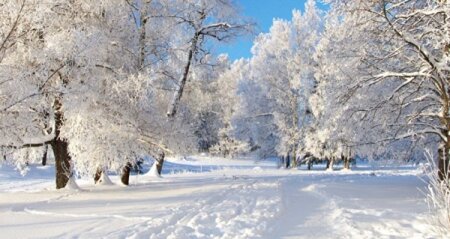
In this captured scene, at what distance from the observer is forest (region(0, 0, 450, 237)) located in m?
10.8

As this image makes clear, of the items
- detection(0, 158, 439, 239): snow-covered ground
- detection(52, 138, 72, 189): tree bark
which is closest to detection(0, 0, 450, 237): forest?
detection(52, 138, 72, 189): tree bark

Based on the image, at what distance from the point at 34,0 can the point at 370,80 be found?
8.26 meters

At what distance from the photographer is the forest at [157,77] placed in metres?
10.8

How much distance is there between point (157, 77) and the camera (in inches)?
627

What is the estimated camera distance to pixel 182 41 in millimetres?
17531

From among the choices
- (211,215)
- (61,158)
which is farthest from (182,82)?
(211,215)

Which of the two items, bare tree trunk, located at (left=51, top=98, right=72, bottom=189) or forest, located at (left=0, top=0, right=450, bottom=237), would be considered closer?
forest, located at (left=0, top=0, right=450, bottom=237)

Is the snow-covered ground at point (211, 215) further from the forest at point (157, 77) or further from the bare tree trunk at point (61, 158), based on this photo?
the forest at point (157, 77)

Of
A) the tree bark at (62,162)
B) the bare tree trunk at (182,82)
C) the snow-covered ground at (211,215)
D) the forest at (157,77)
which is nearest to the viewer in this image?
the snow-covered ground at (211,215)

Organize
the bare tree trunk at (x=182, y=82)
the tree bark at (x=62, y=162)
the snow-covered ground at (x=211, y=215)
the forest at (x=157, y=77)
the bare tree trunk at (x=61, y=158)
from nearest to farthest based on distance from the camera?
the snow-covered ground at (x=211, y=215)
the forest at (x=157, y=77)
the bare tree trunk at (x=61, y=158)
the tree bark at (x=62, y=162)
the bare tree trunk at (x=182, y=82)

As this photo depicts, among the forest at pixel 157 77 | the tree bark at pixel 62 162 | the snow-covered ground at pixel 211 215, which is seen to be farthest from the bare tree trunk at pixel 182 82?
the snow-covered ground at pixel 211 215

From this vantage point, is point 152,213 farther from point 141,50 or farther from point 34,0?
point 141,50

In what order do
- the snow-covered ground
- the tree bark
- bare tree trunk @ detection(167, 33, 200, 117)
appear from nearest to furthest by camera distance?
the snow-covered ground, the tree bark, bare tree trunk @ detection(167, 33, 200, 117)

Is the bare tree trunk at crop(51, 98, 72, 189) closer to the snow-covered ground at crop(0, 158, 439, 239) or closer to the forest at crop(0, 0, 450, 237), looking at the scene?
the forest at crop(0, 0, 450, 237)
